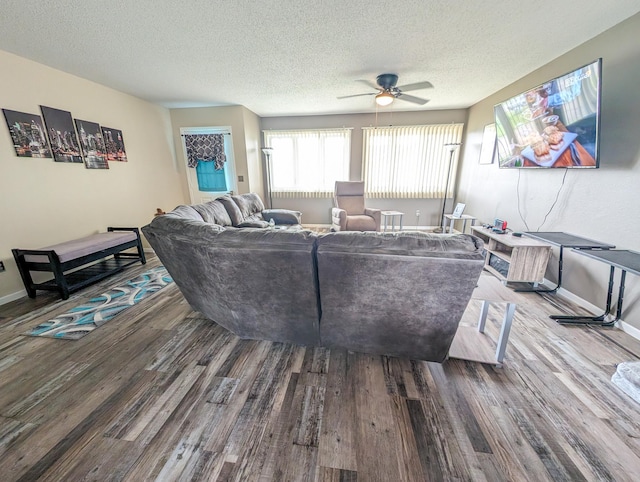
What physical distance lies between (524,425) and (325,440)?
3.34 feet

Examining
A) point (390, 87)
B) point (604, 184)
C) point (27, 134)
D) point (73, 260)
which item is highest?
point (390, 87)

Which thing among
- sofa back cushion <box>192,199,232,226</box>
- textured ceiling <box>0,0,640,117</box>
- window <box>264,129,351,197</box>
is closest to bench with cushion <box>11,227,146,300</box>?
→ sofa back cushion <box>192,199,232,226</box>

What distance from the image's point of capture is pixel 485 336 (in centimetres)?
183

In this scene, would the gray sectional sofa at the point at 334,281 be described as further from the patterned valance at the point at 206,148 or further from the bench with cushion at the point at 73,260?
the patterned valance at the point at 206,148

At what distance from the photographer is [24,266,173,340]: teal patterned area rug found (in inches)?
77.0

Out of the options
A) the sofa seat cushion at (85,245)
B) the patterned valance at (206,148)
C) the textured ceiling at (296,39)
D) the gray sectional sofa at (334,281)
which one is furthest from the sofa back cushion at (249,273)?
the patterned valance at (206,148)

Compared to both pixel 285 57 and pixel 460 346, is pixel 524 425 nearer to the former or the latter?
pixel 460 346

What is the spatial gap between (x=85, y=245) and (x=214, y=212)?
1.37m

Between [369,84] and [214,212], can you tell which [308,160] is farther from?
[214,212]

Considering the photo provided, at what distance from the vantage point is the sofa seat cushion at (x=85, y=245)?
2435 mm

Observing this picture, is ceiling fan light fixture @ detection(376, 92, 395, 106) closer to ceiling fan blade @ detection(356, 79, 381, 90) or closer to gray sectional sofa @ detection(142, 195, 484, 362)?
ceiling fan blade @ detection(356, 79, 381, 90)

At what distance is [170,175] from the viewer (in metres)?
4.52

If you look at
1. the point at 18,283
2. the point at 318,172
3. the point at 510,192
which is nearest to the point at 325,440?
the point at 18,283

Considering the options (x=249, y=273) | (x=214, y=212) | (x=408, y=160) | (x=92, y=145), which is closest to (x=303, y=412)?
(x=249, y=273)
